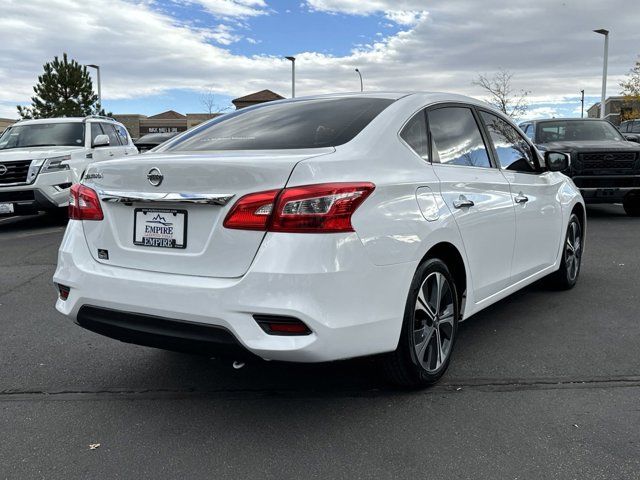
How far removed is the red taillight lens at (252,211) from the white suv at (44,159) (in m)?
7.21

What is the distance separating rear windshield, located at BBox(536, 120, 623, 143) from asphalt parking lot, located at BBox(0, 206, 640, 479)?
7.69m

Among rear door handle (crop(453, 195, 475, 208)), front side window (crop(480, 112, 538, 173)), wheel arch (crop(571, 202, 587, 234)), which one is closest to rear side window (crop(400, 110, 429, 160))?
rear door handle (crop(453, 195, 475, 208))

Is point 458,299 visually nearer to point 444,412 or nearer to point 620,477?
point 444,412

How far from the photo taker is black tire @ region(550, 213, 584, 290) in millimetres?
5675

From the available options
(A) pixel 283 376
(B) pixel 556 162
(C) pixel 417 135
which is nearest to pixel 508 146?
(B) pixel 556 162

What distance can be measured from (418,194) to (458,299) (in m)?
0.86

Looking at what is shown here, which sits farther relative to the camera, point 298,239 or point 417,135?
point 417,135

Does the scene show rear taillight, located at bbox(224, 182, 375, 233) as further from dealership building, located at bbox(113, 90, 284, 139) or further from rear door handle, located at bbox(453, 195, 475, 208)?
dealership building, located at bbox(113, 90, 284, 139)

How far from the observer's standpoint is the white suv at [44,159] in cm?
1012

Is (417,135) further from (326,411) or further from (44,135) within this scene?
(44,135)

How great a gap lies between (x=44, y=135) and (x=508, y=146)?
948cm

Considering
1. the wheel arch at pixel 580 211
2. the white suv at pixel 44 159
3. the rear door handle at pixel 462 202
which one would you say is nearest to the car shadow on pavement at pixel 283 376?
the rear door handle at pixel 462 202

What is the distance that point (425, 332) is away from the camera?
3432 mm

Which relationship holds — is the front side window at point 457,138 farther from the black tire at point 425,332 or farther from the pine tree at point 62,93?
the pine tree at point 62,93
